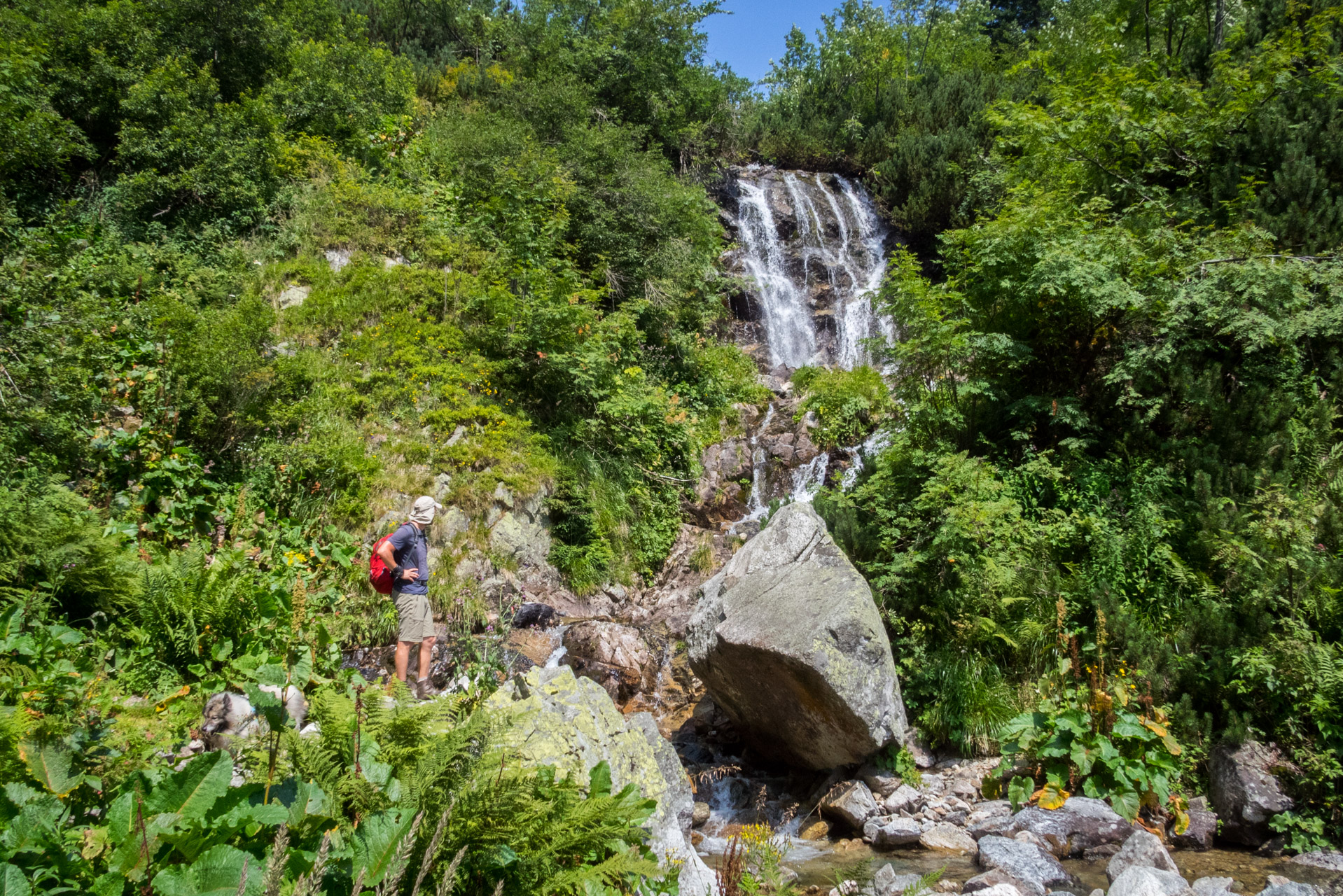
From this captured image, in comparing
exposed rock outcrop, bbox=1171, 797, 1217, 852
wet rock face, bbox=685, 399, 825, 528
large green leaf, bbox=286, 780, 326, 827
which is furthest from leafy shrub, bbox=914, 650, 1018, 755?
large green leaf, bbox=286, 780, 326, 827

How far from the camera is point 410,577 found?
566 cm

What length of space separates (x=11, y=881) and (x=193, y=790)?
37 centimetres

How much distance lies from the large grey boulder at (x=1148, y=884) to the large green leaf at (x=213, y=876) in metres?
4.50

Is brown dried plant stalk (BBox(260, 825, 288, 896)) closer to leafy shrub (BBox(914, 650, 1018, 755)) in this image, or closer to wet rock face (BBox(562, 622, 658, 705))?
leafy shrub (BBox(914, 650, 1018, 755))

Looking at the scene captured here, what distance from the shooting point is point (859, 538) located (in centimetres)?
755

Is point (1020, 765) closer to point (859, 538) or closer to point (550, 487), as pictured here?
point (859, 538)

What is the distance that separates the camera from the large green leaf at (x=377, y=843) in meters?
1.77

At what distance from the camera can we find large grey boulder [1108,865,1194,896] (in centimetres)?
377

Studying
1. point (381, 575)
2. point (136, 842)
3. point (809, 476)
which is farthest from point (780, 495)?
point (136, 842)

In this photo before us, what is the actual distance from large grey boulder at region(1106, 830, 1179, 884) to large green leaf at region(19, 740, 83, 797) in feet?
17.5

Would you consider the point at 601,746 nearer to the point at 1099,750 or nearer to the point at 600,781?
the point at 600,781

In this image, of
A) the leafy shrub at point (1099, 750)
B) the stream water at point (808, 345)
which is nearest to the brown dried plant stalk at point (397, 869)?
the stream water at point (808, 345)

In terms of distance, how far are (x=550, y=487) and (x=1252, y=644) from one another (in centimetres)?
748

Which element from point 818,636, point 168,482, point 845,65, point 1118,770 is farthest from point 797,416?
point 845,65
